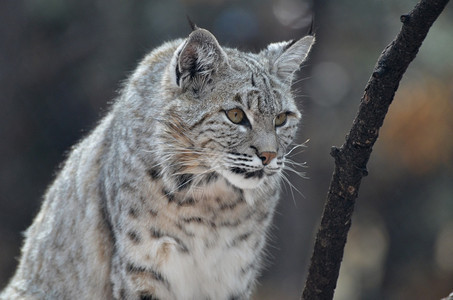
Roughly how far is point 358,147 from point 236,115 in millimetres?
1058

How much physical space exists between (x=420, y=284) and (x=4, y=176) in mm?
9128

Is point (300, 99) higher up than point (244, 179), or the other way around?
point (300, 99)

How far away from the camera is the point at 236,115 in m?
5.35

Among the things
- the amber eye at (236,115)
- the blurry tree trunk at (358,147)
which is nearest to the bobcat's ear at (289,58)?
the amber eye at (236,115)

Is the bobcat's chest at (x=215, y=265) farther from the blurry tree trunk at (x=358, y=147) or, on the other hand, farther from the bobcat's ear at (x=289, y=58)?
the bobcat's ear at (x=289, y=58)

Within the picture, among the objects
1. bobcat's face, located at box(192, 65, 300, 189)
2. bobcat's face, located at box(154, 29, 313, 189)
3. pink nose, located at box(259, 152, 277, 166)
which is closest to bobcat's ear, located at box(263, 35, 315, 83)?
bobcat's face, located at box(154, 29, 313, 189)

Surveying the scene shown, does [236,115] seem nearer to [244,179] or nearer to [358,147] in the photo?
[244,179]

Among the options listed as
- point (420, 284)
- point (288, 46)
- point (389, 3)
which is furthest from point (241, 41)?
point (288, 46)

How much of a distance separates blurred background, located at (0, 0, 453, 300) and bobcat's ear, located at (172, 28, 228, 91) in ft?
29.5

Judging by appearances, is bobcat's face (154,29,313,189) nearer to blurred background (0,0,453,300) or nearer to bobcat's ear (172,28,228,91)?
bobcat's ear (172,28,228,91)

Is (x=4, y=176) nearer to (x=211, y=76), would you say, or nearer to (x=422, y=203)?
(x=422, y=203)

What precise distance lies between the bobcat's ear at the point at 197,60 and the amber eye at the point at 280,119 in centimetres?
55

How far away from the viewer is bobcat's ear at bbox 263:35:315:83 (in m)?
5.93

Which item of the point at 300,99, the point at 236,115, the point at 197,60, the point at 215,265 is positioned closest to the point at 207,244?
the point at 215,265
